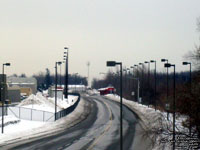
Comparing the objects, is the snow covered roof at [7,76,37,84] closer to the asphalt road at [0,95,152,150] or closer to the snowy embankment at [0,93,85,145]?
the snowy embankment at [0,93,85,145]

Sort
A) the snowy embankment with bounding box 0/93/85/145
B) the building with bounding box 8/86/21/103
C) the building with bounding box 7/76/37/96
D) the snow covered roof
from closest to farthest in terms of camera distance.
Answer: the snowy embankment with bounding box 0/93/85/145 < the building with bounding box 8/86/21/103 < the building with bounding box 7/76/37/96 < the snow covered roof

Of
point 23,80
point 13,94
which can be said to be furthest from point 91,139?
point 23,80

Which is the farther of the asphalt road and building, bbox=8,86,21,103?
building, bbox=8,86,21,103

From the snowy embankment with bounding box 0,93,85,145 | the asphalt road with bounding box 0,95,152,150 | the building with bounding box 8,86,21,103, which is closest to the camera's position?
the asphalt road with bounding box 0,95,152,150

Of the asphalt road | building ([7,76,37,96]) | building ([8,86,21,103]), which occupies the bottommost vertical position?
the asphalt road

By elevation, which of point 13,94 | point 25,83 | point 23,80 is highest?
point 23,80

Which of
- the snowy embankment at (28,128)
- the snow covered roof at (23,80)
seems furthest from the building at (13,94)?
the snowy embankment at (28,128)

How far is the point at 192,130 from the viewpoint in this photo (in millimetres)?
19484

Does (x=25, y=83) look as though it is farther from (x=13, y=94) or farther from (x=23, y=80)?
(x=13, y=94)

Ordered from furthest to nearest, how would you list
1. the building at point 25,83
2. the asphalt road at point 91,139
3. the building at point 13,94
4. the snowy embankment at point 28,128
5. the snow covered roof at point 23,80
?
the snow covered roof at point 23,80
the building at point 25,83
the building at point 13,94
the snowy embankment at point 28,128
the asphalt road at point 91,139

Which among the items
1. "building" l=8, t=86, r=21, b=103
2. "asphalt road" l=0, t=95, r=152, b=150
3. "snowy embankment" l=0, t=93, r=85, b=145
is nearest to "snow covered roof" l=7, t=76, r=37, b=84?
"building" l=8, t=86, r=21, b=103

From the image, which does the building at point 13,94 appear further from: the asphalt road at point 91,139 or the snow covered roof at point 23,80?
the asphalt road at point 91,139

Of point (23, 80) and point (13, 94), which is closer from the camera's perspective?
point (13, 94)

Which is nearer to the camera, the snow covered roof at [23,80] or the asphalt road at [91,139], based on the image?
the asphalt road at [91,139]
